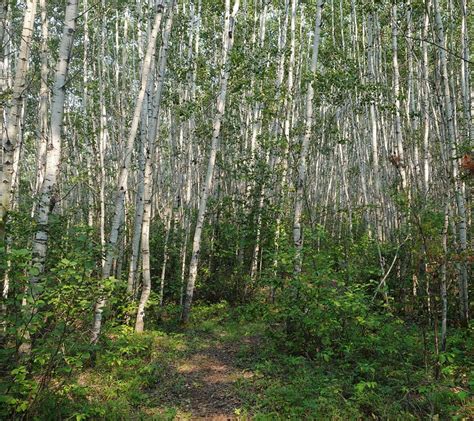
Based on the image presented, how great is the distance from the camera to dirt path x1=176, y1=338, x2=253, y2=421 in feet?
16.0

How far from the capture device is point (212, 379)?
19.0 ft

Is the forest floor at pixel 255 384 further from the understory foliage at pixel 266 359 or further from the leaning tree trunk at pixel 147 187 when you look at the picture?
the leaning tree trunk at pixel 147 187

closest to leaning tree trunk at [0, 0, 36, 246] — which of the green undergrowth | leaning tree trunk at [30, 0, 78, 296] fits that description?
leaning tree trunk at [30, 0, 78, 296]

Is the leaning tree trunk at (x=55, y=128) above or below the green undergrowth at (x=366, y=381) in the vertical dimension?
above

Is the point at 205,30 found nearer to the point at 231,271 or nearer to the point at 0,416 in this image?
→ the point at 231,271

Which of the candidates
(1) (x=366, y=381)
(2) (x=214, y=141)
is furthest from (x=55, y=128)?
(1) (x=366, y=381)

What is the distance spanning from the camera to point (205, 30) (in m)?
15.3

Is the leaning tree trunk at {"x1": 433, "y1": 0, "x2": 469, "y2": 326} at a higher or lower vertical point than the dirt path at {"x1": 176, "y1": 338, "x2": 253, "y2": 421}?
higher

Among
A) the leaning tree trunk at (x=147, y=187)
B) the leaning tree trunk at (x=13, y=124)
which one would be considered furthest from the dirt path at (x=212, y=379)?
the leaning tree trunk at (x=13, y=124)

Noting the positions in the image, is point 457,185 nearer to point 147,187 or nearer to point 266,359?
point 266,359

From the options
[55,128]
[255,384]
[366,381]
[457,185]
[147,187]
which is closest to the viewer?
[55,128]

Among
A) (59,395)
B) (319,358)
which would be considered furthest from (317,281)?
(59,395)

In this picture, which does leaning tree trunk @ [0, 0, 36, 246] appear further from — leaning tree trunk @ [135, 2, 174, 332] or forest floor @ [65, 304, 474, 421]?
leaning tree trunk @ [135, 2, 174, 332]

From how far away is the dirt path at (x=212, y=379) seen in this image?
16.0 feet
